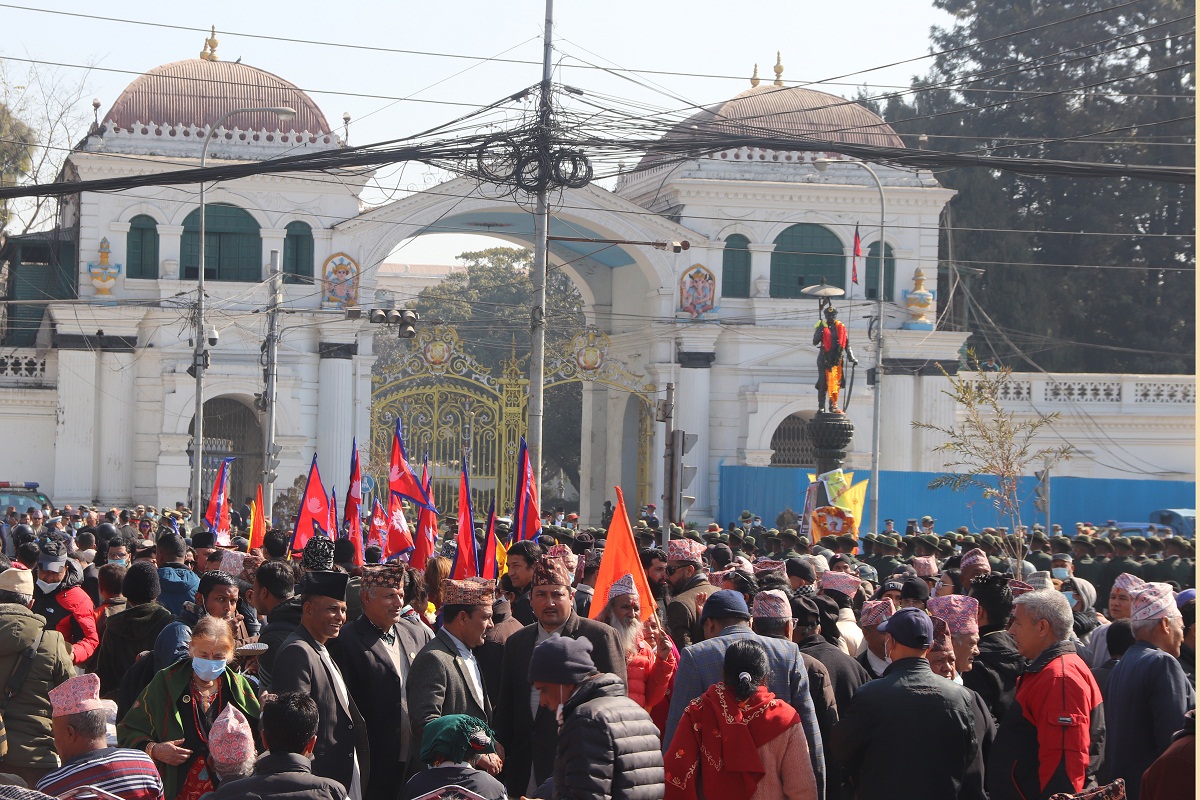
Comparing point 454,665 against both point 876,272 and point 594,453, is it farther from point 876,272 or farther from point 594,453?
point 594,453

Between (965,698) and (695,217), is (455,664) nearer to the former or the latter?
(965,698)

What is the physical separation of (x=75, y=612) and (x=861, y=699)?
18.0ft

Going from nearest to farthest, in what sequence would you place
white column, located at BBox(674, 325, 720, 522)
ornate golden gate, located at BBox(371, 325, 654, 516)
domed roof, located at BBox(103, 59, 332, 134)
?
ornate golden gate, located at BBox(371, 325, 654, 516)
domed roof, located at BBox(103, 59, 332, 134)
white column, located at BBox(674, 325, 720, 522)

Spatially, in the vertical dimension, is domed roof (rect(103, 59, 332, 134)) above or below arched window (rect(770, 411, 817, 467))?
above

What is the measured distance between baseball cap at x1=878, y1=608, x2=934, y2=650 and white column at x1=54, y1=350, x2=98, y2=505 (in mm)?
26103

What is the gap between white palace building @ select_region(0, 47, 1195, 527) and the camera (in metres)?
30.6

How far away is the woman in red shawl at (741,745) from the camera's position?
19.8 ft

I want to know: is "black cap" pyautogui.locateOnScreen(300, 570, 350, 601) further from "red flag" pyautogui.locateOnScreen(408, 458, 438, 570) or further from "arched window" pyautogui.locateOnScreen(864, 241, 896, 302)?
"arched window" pyautogui.locateOnScreen(864, 241, 896, 302)

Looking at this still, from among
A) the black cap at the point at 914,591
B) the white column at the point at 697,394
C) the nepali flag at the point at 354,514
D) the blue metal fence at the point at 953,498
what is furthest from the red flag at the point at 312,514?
the white column at the point at 697,394

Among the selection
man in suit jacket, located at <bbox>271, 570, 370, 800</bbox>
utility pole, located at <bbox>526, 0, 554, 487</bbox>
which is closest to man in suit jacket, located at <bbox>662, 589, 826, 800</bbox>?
man in suit jacket, located at <bbox>271, 570, 370, 800</bbox>

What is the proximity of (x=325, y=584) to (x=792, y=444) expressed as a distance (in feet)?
92.0

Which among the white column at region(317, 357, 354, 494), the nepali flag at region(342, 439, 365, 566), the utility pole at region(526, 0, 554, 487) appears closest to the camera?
the nepali flag at region(342, 439, 365, 566)

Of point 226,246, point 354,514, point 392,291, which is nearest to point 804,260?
point 392,291

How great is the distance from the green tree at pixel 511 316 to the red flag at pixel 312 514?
26.8 metres
